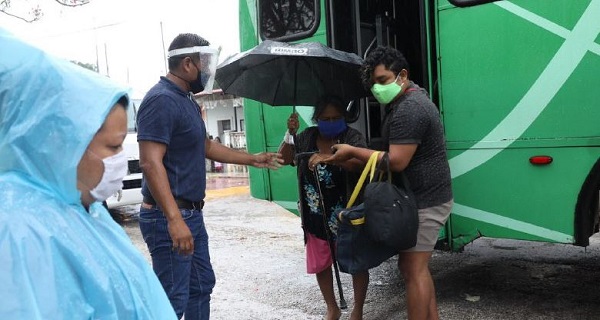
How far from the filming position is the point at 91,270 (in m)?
1.24

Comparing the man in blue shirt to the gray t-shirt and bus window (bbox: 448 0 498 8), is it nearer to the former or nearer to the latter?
the gray t-shirt

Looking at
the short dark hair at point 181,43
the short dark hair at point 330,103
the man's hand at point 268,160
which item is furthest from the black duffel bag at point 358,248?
the short dark hair at point 181,43

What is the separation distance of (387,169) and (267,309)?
1933 millimetres

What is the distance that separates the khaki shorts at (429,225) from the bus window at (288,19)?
1.94 meters

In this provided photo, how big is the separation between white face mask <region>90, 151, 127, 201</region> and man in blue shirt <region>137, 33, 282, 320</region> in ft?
3.81

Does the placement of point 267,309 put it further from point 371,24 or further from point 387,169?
point 371,24

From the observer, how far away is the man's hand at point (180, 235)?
2.66 meters

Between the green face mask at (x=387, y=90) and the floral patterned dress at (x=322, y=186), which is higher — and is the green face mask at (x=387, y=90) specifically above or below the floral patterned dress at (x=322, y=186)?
above

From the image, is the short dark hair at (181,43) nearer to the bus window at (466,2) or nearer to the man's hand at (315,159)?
the man's hand at (315,159)

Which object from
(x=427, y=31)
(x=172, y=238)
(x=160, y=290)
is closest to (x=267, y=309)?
(x=172, y=238)

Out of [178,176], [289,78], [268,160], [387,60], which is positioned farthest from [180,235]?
[289,78]

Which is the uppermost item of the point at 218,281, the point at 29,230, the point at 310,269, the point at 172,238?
the point at 29,230

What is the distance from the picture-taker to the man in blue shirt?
8.75ft

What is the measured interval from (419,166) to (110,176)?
203 centimetres
